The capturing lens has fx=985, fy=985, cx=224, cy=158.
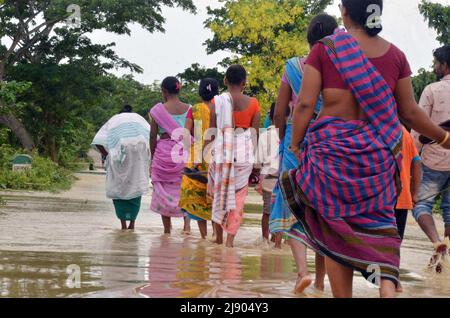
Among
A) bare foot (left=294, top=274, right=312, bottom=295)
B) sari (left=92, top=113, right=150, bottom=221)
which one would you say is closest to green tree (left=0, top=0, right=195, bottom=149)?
sari (left=92, top=113, right=150, bottom=221)

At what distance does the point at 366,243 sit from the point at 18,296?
2.11 meters

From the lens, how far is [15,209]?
48.5 feet

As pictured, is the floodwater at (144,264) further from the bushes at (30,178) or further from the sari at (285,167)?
the bushes at (30,178)

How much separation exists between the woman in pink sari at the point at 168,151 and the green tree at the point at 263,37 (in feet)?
96.8

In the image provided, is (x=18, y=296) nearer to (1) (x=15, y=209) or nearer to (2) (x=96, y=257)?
(2) (x=96, y=257)

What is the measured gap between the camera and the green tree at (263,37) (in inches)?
1678

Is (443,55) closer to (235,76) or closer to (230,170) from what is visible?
(235,76)

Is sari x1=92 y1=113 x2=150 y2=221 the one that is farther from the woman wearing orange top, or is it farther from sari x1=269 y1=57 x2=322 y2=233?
sari x1=269 y1=57 x2=322 y2=233

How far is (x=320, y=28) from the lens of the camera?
6762 mm

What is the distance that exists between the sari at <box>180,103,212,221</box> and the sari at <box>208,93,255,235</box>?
0.80 m

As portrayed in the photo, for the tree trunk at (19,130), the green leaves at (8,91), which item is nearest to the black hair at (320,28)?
the green leaves at (8,91)

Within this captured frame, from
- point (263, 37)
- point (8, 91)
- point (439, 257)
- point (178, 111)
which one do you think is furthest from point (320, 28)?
point (263, 37)

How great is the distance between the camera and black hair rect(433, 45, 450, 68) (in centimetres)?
930
